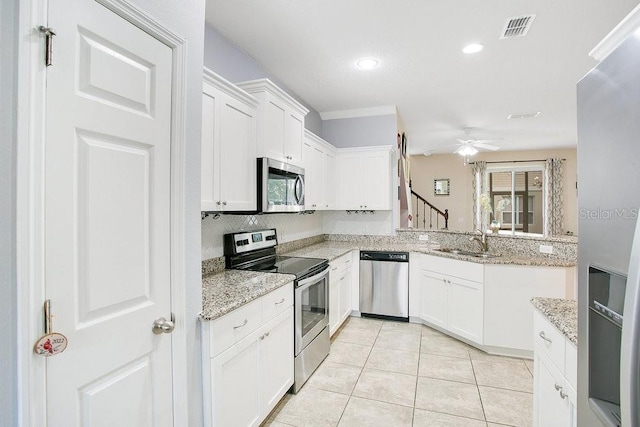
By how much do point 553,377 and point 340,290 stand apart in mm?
2488

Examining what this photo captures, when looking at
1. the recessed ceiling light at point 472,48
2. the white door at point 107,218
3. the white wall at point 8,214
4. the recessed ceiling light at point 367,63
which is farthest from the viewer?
the recessed ceiling light at point 367,63

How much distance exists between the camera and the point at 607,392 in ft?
2.75

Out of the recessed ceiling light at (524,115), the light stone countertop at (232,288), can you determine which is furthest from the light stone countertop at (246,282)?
the recessed ceiling light at (524,115)

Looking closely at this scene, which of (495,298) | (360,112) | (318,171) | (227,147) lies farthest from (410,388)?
(360,112)

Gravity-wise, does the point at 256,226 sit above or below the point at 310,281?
above

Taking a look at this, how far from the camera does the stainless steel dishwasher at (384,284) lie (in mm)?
4004

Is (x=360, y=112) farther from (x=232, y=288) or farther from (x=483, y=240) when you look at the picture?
(x=232, y=288)

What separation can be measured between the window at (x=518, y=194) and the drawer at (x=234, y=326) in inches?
314

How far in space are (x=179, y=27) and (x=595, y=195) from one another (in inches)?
65.7

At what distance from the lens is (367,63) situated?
127 inches

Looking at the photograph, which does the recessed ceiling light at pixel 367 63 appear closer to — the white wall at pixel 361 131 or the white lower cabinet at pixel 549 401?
the white wall at pixel 361 131

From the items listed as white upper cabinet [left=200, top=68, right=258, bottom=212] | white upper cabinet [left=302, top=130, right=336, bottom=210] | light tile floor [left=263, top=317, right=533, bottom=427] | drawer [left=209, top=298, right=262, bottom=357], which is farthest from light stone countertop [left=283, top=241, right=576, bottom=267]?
drawer [left=209, top=298, right=262, bottom=357]

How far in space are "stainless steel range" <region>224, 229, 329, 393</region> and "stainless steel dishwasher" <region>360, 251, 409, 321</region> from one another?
1.12m

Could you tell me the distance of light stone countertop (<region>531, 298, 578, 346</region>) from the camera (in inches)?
46.5
